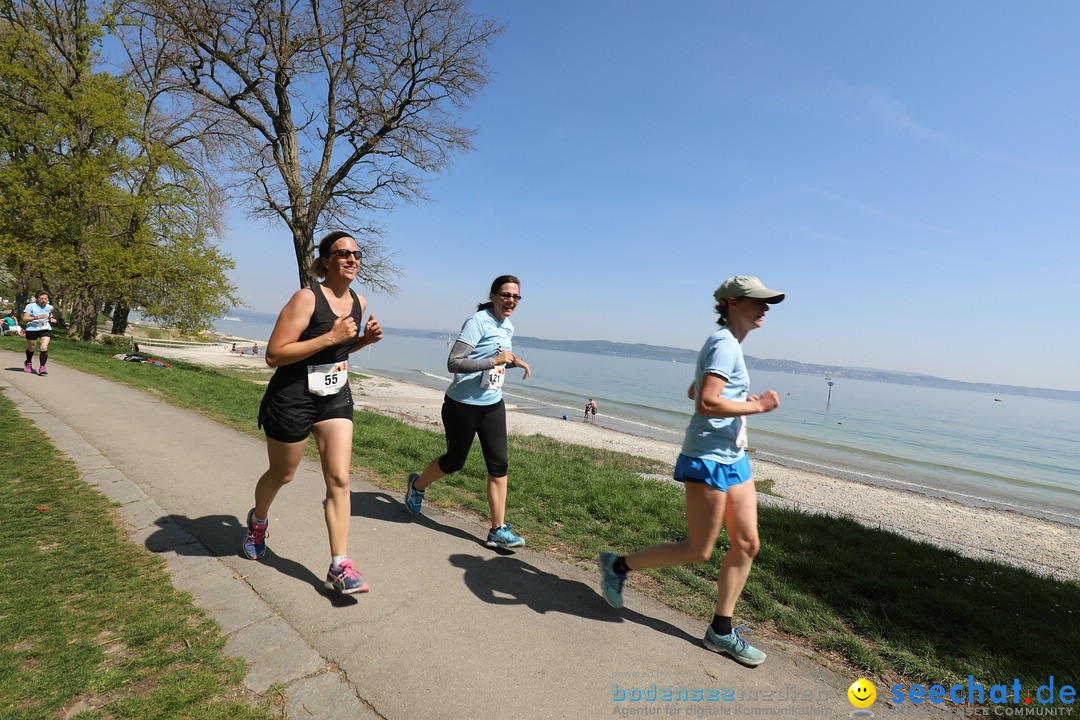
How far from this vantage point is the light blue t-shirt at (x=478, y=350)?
3859 mm

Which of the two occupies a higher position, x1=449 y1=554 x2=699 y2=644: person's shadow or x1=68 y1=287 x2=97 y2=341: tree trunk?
x1=68 y1=287 x2=97 y2=341: tree trunk

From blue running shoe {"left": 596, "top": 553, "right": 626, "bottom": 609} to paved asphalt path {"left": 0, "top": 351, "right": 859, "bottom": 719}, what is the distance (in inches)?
3.4

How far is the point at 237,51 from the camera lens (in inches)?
586

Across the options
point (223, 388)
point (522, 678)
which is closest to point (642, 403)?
point (223, 388)

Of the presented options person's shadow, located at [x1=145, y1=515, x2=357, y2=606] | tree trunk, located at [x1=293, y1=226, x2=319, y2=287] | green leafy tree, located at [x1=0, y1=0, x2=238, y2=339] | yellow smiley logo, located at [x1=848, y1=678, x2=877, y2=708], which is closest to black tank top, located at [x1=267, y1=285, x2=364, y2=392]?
person's shadow, located at [x1=145, y1=515, x2=357, y2=606]

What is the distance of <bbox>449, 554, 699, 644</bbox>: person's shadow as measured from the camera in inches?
119

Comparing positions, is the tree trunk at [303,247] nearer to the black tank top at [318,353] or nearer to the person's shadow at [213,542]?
the person's shadow at [213,542]

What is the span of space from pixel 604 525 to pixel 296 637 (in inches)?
113

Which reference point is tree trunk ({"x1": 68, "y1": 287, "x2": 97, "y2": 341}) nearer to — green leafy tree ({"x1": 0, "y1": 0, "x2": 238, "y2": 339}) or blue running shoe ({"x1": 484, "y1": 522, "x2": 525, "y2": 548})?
green leafy tree ({"x1": 0, "y1": 0, "x2": 238, "y2": 339})

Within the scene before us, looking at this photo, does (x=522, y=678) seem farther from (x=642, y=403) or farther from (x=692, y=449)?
(x=642, y=403)

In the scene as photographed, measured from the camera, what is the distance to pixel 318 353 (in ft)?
9.67

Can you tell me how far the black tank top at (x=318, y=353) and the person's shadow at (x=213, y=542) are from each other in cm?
121

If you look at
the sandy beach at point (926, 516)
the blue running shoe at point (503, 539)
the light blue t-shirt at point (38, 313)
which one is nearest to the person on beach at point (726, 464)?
the blue running shoe at point (503, 539)

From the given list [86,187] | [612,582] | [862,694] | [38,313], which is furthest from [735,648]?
[86,187]
